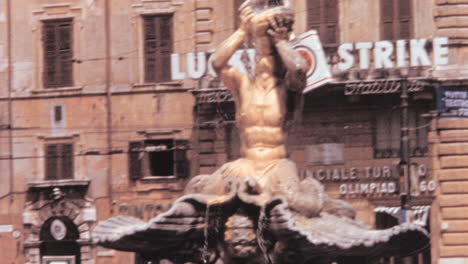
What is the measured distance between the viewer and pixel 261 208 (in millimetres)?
15195

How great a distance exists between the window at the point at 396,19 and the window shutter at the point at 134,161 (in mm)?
7197

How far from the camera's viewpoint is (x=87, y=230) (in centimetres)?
4288

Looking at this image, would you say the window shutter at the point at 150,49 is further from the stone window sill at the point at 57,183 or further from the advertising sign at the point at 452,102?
the advertising sign at the point at 452,102

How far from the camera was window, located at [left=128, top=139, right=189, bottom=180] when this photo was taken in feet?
140

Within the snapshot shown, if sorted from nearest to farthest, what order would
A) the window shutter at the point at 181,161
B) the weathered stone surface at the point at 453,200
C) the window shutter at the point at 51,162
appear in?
the weathered stone surface at the point at 453,200
the window shutter at the point at 181,161
the window shutter at the point at 51,162

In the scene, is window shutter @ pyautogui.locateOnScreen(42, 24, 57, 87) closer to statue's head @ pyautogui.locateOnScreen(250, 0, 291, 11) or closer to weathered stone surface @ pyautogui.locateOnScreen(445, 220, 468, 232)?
weathered stone surface @ pyautogui.locateOnScreen(445, 220, 468, 232)

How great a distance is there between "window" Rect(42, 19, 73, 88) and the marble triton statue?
27.7 m

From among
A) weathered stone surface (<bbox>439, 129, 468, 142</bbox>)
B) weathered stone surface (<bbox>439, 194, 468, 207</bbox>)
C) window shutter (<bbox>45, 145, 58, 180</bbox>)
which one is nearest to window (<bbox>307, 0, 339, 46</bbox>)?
weathered stone surface (<bbox>439, 129, 468, 142</bbox>)

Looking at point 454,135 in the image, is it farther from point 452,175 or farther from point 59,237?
point 59,237

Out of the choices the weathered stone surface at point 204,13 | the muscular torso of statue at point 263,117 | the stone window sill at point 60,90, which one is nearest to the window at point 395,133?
the weathered stone surface at point 204,13

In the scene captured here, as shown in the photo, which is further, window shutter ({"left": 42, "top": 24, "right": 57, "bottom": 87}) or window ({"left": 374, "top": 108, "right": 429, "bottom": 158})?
window shutter ({"left": 42, "top": 24, "right": 57, "bottom": 87})

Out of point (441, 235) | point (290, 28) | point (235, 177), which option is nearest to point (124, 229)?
point (235, 177)

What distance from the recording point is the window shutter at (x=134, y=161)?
42688mm

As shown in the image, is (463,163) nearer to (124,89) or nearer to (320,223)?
(124,89)
